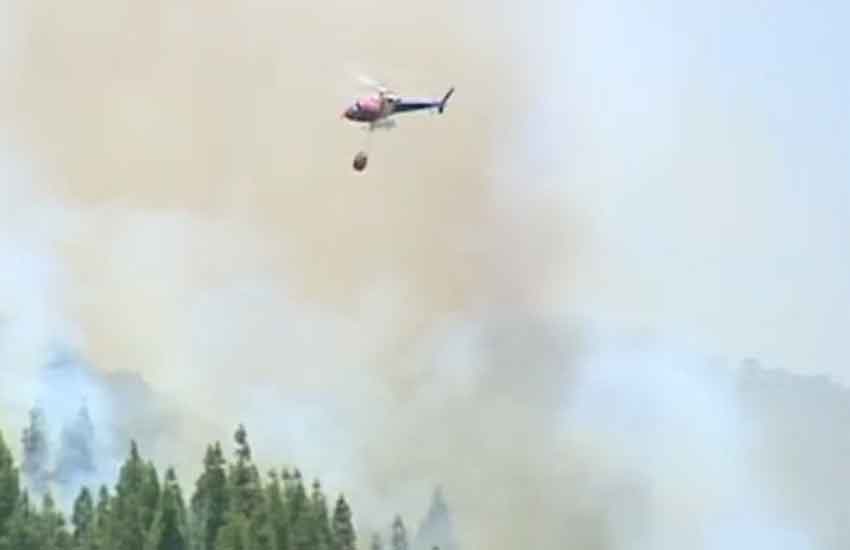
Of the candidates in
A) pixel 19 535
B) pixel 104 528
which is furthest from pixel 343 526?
pixel 19 535

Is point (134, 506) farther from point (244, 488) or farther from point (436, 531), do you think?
point (436, 531)

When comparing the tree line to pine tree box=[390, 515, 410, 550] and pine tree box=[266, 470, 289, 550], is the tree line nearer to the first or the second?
pine tree box=[266, 470, 289, 550]

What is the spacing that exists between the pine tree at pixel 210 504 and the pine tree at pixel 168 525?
1691 millimetres

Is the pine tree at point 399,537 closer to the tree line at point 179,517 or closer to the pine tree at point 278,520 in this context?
the tree line at point 179,517

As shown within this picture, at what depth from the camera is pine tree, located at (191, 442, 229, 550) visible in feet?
171

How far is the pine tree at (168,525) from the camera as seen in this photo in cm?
4928

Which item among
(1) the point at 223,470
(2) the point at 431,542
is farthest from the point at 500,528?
(1) the point at 223,470

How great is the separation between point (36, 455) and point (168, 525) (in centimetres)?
2622

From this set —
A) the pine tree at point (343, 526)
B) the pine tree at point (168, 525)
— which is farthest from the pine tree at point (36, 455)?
the pine tree at point (168, 525)

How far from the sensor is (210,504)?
52500mm

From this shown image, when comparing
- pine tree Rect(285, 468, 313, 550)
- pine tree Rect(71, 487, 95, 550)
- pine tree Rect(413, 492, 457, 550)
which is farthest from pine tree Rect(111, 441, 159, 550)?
pine tree Rect(413, 492, 457, 550)

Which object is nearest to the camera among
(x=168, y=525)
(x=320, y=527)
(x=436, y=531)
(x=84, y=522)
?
(x=168, y=525)

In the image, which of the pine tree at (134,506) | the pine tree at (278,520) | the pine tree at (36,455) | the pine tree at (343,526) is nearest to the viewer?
the pine tree at (134,506)

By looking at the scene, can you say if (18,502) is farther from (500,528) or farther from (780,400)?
(780,400)
